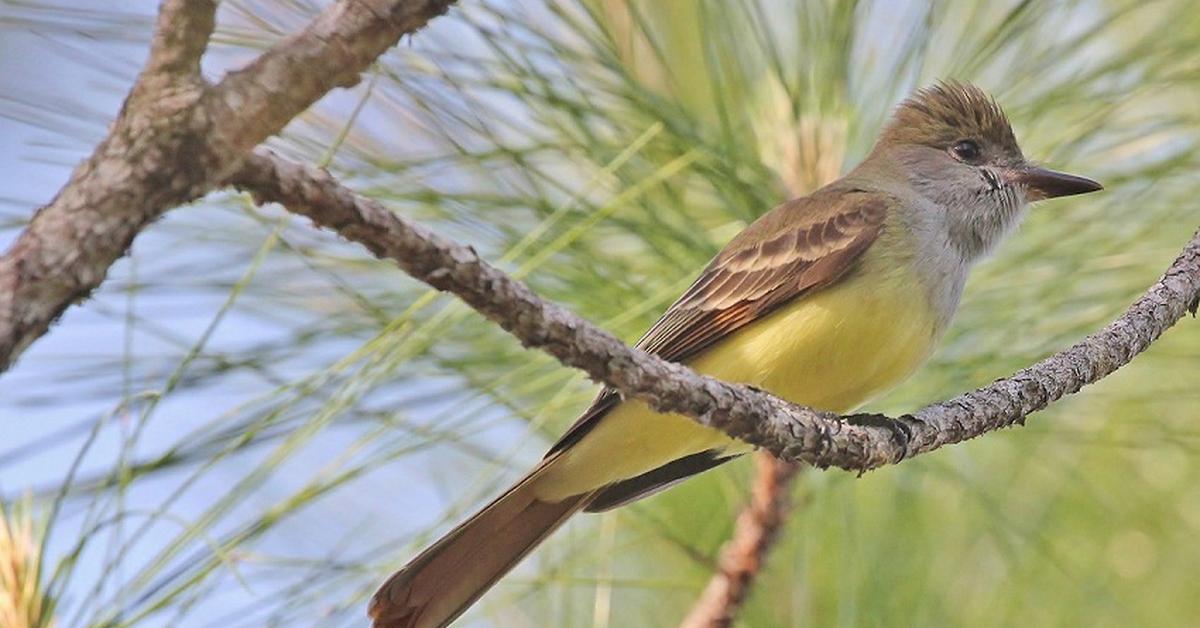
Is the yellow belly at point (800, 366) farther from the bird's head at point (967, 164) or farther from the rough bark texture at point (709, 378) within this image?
the bird's head at point (967, 164)

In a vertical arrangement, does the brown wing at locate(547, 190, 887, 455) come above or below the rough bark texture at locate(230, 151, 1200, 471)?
above

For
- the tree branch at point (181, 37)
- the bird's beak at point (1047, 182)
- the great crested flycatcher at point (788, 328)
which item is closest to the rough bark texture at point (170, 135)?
the tree branch at point (181, 37)

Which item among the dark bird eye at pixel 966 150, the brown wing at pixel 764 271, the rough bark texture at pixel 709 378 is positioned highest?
the dark bird eye at pixel 966 150

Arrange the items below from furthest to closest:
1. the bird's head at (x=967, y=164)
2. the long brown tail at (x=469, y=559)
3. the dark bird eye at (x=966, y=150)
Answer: the dark bird eye at (x=966, y=150), the bird's head at (x=967, y=164), the long brown tail at (x=469, y=559)

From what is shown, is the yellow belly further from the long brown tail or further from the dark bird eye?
the dark bird eye

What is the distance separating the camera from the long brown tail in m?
2.22

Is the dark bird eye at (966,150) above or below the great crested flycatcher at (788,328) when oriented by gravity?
above

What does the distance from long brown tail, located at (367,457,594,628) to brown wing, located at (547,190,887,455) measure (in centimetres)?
35

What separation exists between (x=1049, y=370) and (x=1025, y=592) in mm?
871

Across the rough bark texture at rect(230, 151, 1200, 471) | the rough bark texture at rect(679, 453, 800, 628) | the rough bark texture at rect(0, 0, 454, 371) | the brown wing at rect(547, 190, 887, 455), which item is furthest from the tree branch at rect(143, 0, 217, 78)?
the brown wing at rect(547, 190, 887, 455)

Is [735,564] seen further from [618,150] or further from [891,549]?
[618,150]

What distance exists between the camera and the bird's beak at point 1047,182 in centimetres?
265

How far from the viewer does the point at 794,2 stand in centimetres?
258

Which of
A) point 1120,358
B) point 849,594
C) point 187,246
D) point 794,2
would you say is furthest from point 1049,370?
point 187,246
